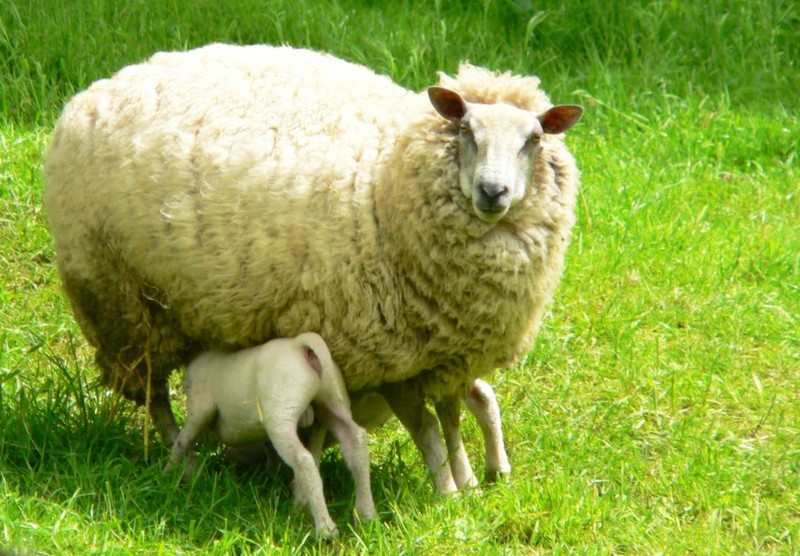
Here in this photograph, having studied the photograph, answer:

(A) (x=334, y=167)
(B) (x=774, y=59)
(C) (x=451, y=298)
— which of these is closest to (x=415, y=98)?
(A) (x=334, y=167)

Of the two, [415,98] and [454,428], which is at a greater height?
[415,98]

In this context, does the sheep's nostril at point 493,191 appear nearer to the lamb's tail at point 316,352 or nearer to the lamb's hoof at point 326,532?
the lamb's tail at point 316,352

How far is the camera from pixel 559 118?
14.8 feet

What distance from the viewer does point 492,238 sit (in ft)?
14.4

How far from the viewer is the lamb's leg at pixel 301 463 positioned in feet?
14.1

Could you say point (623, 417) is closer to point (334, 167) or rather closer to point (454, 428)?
point (454, 428)

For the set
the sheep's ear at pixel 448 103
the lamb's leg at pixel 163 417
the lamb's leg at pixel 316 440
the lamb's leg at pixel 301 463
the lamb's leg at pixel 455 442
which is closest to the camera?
the lamb's leg at pixel 301 463

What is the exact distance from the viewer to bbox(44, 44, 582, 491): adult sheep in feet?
14.5

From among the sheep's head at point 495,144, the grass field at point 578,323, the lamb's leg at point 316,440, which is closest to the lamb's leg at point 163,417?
the grass field at point 578,323

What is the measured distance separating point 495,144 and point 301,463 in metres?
1.24

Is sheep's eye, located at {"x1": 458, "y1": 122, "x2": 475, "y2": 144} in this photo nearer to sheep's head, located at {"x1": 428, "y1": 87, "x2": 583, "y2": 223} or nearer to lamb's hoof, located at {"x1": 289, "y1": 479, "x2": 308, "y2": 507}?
sheep's head, located at {"x1": 428, "y1": 87, "x2": 583, "y2": 223}

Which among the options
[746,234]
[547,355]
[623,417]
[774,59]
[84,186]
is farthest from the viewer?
[774,59]

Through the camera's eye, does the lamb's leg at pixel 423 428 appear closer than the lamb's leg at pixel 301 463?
No

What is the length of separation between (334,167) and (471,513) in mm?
1303
